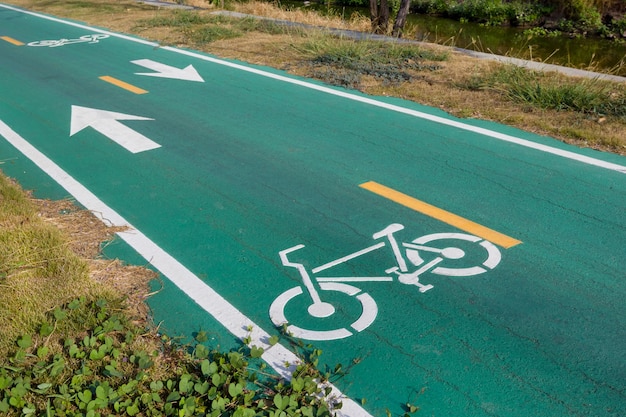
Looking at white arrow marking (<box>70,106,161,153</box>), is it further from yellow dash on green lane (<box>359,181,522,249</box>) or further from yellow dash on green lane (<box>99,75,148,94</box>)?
yellow dash on green lane (<box>359,181,522,249</box>)

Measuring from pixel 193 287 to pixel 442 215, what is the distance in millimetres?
2349

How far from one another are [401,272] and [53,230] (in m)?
2.92

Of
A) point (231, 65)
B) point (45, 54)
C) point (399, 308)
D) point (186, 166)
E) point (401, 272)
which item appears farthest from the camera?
point (45, 54)

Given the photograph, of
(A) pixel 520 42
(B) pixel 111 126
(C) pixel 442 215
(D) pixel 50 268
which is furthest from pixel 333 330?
(A) pixel 520 42

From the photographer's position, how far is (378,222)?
5.58 meters

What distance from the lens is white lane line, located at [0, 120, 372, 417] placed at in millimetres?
3764

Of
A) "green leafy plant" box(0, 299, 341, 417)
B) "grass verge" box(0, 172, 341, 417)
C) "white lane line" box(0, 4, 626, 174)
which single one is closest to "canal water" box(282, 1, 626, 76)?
"white lane line" box(0, 4, 626, 174)

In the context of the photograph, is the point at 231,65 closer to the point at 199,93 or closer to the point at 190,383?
the point at 199,93

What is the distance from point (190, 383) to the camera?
3496 millimetres

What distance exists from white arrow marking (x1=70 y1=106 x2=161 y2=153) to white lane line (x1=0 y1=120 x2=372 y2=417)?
3.40 ft

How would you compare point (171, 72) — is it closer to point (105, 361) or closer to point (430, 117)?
point (430, 117)

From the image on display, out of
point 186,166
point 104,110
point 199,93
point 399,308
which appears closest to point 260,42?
point 199,93

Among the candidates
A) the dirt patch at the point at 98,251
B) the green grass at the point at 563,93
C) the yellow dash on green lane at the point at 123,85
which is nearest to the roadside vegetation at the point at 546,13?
the yellow dash on green lane at the point at 123,85

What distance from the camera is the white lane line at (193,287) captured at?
3764 millimetres
